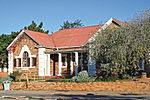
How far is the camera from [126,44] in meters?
18.0

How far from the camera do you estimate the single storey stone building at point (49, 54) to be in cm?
2756

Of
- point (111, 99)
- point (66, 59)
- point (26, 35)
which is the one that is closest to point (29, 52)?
point (26, 35)

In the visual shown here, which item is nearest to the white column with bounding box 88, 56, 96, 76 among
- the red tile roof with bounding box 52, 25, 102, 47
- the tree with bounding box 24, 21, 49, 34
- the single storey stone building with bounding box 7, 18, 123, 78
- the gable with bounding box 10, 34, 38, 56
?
the single storey stone building with bounding box 7, 18, 123, 78

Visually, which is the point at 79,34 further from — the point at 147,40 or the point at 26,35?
the point at 147,40

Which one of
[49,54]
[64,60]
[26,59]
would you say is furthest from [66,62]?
[26,59]

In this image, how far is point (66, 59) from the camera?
94.3 ft

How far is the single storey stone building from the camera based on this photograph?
27562 mm

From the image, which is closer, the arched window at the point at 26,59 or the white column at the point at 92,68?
the white column at the point at 92,68

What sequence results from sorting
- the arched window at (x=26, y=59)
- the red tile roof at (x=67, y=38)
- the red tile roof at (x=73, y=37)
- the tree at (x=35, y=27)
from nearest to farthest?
the red tile roof at (x=73, y=37)
the red tile roof at (x=67, y=38)
the arched window at (x=26, y=59)
the tree at (x=35, y=27)

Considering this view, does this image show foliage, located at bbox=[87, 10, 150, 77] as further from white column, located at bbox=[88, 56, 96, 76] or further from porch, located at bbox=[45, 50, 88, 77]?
porch, located at bbox=[45, 50, 88, 77]

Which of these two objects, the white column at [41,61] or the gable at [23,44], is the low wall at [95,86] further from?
the gable at [23,44]

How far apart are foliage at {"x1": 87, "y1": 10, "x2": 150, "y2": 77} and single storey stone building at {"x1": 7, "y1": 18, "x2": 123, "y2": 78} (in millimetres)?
6741

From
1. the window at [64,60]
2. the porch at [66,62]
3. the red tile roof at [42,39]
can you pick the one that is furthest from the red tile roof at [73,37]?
the window at [64,60]

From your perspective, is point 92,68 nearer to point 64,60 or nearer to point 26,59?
point 64,60
